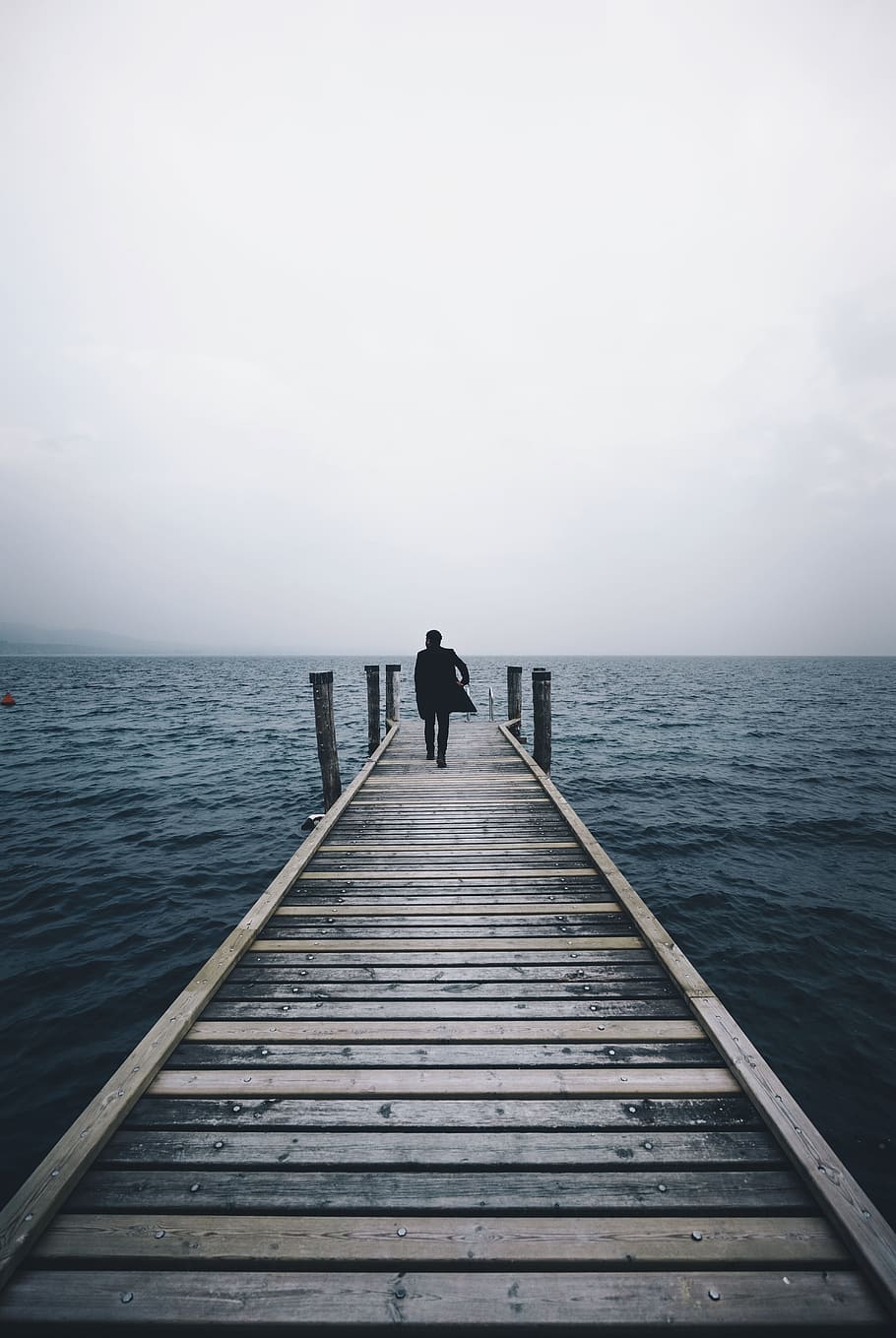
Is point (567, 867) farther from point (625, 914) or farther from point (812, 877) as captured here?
point (812, 877)

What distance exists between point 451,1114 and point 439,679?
20.0ft

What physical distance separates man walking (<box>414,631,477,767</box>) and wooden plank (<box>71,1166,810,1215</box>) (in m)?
6.04


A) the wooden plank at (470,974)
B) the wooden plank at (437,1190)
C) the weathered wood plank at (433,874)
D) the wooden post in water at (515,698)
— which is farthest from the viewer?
the wooden post in water at (515,698)

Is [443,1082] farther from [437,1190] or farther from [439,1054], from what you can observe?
[437,1190]

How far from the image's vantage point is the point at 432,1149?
2203 millimetres

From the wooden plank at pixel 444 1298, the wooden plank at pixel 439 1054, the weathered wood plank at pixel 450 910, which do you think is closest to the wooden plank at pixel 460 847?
the weathered wood plank at pixel 450 910

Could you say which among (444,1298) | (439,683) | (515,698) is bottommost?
(444,1298)

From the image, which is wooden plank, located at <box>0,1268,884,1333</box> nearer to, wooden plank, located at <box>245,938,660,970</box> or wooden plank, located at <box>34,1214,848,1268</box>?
wooden plank, located at <box>34,1214,848,1268</box>

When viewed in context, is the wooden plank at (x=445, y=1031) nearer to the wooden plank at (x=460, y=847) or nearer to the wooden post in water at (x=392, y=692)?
the wooden plank at (x=460, y=847)

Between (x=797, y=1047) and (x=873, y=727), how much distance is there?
2471 cm

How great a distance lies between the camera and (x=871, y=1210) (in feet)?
6.33

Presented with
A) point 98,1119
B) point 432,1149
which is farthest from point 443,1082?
point 98,1119

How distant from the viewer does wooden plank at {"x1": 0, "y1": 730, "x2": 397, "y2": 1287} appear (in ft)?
6.12

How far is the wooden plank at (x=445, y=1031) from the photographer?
110 inches
